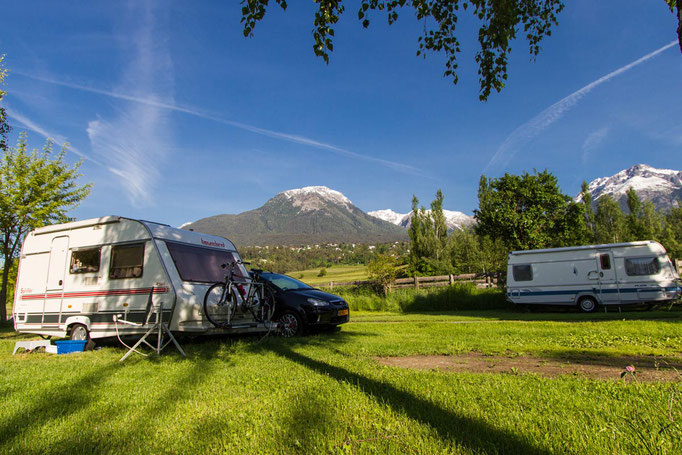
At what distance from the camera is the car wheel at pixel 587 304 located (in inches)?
600

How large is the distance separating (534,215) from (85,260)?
30079mm

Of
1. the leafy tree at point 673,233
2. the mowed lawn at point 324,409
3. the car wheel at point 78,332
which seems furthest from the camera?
the leafy tree at point 673,233

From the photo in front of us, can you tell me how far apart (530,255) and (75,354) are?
643 inches

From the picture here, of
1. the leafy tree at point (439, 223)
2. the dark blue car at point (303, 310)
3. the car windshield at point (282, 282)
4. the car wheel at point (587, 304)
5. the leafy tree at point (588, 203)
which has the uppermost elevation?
the leafy tree at point (588, 203)

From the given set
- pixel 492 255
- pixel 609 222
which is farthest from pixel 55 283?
pixel 609 222

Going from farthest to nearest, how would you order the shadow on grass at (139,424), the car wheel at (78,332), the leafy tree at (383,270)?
the leafy tree at (383,270) → the car wheel at (78,332) → the shadow on grass at (139,424)

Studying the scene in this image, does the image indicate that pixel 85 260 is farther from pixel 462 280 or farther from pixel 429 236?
pixel 429 236

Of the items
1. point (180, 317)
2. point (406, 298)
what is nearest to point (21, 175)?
point (180, 317)

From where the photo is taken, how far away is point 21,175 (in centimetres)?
1798

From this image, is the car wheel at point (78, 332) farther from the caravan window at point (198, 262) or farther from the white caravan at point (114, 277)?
the caravan window at point (198, 262)

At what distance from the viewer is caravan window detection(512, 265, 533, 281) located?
16.5m

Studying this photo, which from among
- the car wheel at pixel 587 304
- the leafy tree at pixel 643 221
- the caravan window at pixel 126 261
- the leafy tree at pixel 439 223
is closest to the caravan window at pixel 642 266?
the car wheel at pixel 587 304

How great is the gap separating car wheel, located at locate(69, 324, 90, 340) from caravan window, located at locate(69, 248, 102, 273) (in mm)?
1161

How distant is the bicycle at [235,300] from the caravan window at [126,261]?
1.54 metres
